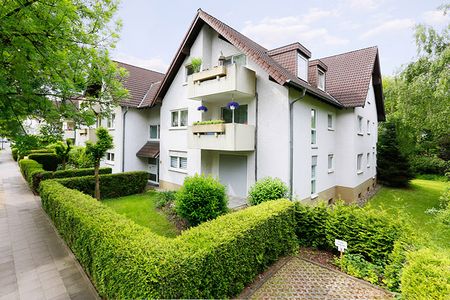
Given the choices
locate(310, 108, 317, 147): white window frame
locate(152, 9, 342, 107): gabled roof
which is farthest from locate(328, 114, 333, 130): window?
locate(310, 108, 317, 147): white window frame

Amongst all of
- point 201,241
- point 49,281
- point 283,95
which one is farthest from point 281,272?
point 283,95

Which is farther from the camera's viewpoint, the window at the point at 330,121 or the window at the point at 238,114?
the window at the point at 330,121

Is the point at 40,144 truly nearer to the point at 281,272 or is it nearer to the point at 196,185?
the point at 196,185

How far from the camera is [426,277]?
4.34 m

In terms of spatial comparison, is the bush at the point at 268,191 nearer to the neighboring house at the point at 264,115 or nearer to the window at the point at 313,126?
the neighboring house at the point at 264,115

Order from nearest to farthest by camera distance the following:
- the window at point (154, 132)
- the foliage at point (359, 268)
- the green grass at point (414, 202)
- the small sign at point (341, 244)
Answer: the foliage at point (359, 268)
the small sign at point (341, 244)
the green grass at point (414, 202)
the window at point (154, 132)

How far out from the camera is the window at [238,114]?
41.9 feet

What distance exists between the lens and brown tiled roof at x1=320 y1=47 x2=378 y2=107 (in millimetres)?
14555

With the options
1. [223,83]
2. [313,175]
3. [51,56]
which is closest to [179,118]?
[223,83]

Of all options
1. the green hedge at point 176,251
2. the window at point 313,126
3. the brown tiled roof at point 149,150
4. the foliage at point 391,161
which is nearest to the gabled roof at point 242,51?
the window at point 313,126

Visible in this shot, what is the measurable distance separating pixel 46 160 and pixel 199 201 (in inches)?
908

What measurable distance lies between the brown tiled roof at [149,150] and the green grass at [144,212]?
11.9 ft

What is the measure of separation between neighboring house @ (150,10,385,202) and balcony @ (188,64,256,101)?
51 mm

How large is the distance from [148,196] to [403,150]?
2378 cm
